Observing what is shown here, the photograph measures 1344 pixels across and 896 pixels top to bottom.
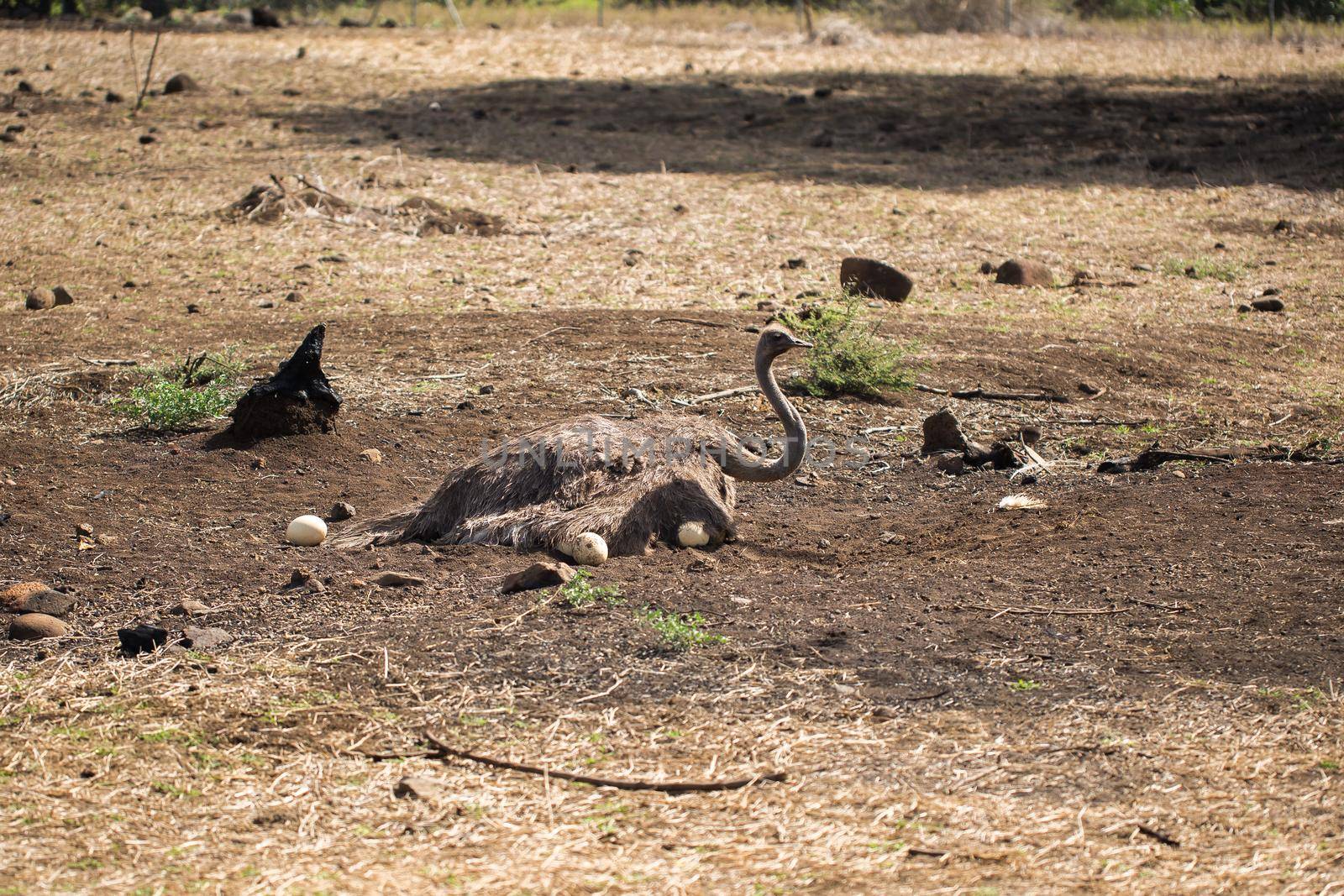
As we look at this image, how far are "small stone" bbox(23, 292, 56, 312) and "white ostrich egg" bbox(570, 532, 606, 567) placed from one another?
621 cm

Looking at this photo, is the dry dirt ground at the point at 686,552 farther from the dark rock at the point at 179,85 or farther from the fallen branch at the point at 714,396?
the dark rock at the point at 179,85

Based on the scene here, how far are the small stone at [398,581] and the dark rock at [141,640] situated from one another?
2.93 feet

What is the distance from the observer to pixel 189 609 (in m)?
5.34

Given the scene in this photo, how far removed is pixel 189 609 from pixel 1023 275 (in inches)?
306

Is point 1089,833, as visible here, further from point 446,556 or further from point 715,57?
point 715,57

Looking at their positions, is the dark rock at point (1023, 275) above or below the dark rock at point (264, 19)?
below

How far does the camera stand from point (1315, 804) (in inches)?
153

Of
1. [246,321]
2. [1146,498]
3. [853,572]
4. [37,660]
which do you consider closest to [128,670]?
[37,660]

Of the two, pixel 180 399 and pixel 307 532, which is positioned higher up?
pixel 180 399

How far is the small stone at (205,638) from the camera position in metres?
5.00

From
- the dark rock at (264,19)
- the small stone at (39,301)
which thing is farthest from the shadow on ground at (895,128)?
the dark rock at (264,19)

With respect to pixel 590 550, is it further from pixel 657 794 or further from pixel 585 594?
pixel 657 794

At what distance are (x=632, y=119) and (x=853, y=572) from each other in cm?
1205

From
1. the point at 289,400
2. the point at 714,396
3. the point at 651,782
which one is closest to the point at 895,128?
the point at 714,396
